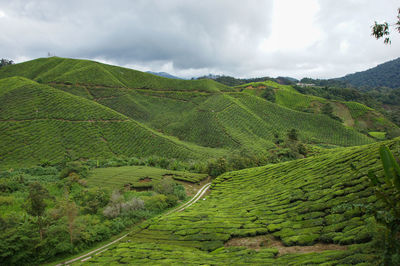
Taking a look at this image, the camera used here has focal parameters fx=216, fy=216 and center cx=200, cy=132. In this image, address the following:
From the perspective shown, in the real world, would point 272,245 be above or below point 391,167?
below

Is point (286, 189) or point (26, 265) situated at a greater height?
point (286, 189)

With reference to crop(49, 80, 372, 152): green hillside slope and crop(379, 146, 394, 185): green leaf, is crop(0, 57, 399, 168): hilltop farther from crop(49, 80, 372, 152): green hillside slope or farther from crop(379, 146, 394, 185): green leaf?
crop(379, 146, 394, 185): green leaf

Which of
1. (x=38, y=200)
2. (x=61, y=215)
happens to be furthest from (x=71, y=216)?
(x=61, y=215)

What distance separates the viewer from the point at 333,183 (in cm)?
2273

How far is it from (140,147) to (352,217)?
64.0m

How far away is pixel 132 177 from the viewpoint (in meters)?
49.2

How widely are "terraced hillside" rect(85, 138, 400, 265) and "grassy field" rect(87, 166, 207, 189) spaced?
681 inches

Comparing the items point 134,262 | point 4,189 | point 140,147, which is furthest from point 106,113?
point 134,262

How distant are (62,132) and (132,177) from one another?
1434 inches

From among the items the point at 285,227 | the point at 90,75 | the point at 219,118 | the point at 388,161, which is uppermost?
the point at 90,75

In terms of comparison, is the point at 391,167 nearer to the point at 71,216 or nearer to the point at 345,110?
the point at 71,216

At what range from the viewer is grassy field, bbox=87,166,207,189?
4659 cm

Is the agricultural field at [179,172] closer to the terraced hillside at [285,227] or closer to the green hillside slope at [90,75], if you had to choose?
the terraced hillside at [285,227]

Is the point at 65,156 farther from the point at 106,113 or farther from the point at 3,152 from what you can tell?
the point at 106,113
